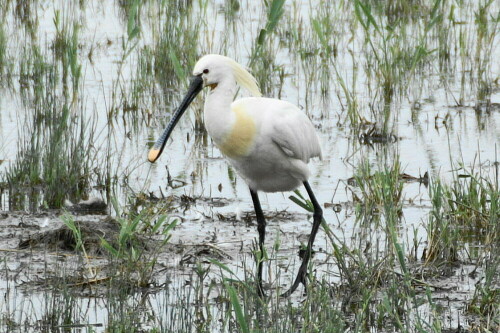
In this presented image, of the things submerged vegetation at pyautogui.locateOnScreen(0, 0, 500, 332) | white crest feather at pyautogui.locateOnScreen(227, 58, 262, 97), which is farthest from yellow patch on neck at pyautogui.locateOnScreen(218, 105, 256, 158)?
submerged vegetation at pyautogui.locateOnScreen(0, 0, 500, 332)

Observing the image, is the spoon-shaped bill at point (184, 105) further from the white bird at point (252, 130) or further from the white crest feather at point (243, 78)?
the white crest feather at point (243, 78)

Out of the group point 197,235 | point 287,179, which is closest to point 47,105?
point 197,235

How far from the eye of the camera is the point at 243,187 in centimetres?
745

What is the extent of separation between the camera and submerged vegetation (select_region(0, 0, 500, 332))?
483 centimetres

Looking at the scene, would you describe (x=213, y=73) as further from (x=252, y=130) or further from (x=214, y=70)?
(x=252, y=130)

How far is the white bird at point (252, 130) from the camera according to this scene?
218 inches

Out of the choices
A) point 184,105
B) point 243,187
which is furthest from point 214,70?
point 243,187

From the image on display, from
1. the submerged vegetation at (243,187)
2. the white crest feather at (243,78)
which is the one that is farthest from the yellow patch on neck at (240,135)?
the submerged vegetation at (243,187)

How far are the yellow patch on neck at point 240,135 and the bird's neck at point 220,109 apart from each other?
30 mm

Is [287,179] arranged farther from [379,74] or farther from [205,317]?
[379,74]

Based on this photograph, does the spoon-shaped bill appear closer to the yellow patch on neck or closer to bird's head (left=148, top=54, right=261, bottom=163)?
bird's head (left=148, top=54, right=261, bottom=163)

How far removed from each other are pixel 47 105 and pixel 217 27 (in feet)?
15.3

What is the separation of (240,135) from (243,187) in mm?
1931

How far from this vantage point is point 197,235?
6.33m
